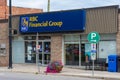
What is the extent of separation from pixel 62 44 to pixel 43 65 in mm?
→ 3164

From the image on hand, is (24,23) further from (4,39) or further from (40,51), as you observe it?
(4,39)

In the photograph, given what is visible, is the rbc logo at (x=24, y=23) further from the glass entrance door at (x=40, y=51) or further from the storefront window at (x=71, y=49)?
the storefront window at (x=71, y=49)

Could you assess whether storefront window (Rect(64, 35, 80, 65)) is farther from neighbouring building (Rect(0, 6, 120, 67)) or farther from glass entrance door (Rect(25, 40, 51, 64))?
glass entrance door (Rect(25, 40, 51, 64))

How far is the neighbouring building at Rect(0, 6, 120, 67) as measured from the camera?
29359mm

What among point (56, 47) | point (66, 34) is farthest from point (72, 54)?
point (66, 34)

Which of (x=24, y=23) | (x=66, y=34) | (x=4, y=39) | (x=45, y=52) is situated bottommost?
(x=45, y=52)

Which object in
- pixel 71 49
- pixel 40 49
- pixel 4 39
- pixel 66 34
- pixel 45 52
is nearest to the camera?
pixel 66 34

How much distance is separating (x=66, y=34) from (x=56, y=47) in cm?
158

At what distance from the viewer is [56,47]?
33.2 metres

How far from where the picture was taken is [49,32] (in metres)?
33.6

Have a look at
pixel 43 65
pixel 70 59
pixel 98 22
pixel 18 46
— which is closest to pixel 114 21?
pixel 98 22

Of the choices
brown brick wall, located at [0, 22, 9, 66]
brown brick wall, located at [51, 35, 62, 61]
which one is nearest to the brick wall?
brown brick wall, located at [0, 22, 9, 66]

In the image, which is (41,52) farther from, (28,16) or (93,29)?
(93,29)

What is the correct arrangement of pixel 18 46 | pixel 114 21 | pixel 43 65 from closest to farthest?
pixel 114 21, pixel 43 65, pixel 18 46
